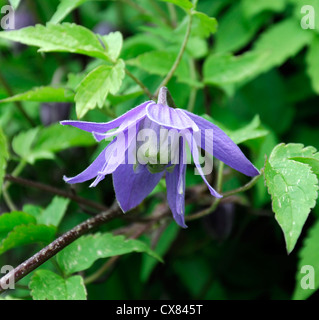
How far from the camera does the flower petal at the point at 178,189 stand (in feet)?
2.14

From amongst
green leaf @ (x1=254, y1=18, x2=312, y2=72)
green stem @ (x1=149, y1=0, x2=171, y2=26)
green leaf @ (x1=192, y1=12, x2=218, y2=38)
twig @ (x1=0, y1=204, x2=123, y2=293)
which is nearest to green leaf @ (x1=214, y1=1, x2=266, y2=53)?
green leaf @ (x1=254, y1=18, x2=312, y2=72)

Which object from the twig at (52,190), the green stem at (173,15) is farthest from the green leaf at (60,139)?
the green stem at (173,15)

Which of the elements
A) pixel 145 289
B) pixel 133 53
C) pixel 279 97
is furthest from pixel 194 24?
pixel 145 289

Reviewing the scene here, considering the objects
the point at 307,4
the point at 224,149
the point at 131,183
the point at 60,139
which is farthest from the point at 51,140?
the point at 307,4

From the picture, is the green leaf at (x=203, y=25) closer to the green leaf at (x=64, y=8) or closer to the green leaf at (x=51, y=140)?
the green leaf at (x=64, y=8)

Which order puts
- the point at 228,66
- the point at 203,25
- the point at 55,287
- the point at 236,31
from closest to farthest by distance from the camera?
1. the point at 55,287
2. the point at 203,25
3. the point at 228,66
4. the point at 236,31

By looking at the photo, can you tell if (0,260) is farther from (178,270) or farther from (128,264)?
(178,270)

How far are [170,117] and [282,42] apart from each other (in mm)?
607

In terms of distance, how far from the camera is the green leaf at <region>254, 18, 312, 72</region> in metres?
1.08

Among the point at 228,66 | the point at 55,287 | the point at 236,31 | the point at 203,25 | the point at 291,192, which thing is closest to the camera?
the point at 291,192

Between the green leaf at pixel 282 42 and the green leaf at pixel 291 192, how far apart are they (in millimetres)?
498

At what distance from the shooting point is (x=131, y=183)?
2.34 feet

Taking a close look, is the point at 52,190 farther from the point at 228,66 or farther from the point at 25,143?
the point at 228,66
